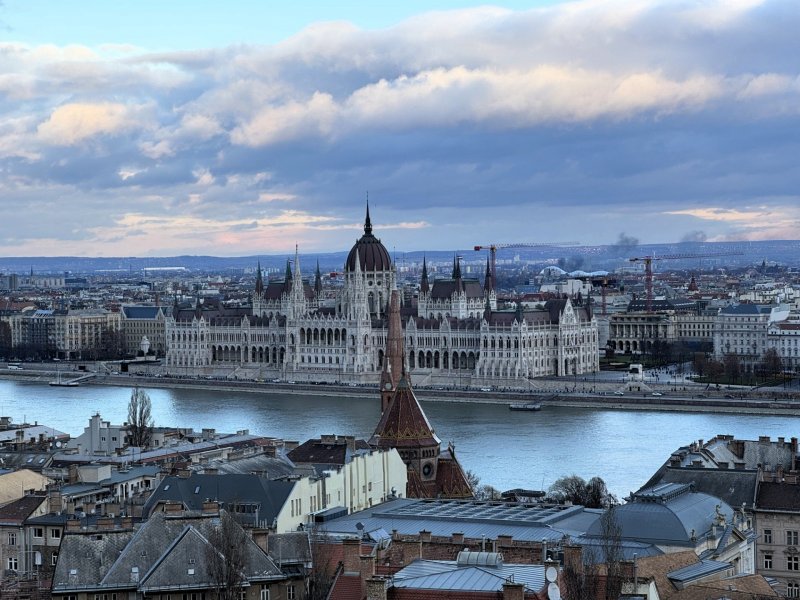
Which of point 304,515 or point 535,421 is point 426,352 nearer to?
point 535,421

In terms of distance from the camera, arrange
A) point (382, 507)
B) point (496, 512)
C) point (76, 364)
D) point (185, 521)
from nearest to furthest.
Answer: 1. point (185, 521)
2. point (496, 512)
3. point (382, 507)
4. point (76, 364)

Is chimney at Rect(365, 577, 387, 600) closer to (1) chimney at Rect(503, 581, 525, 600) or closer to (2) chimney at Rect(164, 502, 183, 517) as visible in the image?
(1) chimney at Rect(503, 581, 525, 600)

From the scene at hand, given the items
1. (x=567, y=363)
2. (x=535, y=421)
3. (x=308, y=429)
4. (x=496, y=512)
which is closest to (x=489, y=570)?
(x=496, y=512)

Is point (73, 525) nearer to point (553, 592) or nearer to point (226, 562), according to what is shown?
point (226, 562)

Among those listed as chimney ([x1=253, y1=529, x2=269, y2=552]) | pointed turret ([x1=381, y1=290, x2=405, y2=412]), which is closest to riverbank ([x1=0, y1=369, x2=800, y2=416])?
pointed turret ([x1=381, y1=290, x2=405, y2=412])

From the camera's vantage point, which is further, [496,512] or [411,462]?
[411,462]

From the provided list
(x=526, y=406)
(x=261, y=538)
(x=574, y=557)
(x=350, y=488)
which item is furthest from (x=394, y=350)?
(x=574, y=557)

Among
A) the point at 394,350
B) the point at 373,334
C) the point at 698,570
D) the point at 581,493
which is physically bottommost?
the point at 581,493
